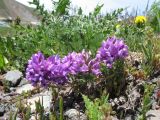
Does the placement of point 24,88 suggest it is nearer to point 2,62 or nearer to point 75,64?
point 2,62

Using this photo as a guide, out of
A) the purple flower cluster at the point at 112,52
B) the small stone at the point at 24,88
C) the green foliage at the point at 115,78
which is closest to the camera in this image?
the purple flower cluster at the point at 112,52

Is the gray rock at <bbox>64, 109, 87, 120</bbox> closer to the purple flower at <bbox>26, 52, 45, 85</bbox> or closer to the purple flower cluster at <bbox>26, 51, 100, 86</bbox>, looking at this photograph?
the purple flower cluster at <bbox>26, 51, 100, 86</bbox>

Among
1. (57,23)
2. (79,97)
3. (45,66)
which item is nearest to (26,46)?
(57,23)

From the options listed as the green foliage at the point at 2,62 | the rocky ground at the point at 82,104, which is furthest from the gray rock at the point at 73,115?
the green foliage at the point at 2,62

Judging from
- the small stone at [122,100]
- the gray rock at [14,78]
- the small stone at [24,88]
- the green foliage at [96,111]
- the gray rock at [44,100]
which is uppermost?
the gray rock at [14,78]

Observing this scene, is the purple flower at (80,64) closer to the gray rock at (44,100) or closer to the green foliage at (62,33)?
the gray rock at (44,100)

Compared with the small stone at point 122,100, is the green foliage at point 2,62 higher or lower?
higher

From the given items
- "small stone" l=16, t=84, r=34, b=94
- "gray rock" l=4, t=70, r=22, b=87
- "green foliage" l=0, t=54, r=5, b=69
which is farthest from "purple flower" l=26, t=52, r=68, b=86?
"green foliage" l=0, t=54, r=5, b=69

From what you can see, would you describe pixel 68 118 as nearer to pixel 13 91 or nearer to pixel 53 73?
pixel 53 73
